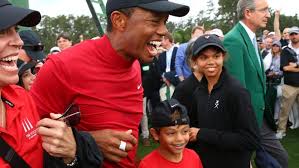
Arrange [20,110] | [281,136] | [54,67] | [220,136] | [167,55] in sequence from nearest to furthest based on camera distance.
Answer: [20,110], [54,67], [220,136], [167,55], [281,136]

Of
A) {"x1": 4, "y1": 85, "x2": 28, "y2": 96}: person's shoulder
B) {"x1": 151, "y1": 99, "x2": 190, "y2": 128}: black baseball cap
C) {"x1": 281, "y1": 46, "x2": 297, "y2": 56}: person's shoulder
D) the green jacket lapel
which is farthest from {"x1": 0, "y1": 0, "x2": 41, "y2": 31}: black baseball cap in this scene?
{"x1": 281, "y1": 46, "x2": 297, "y2": 56}: person's shoulder

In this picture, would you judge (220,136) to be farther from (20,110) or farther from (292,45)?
(292,45)

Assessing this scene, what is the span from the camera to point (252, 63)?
402 cm

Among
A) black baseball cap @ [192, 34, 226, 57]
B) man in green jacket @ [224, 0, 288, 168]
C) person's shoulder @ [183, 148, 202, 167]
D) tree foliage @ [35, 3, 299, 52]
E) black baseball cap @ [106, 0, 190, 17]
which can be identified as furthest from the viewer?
tree foliage @ [35, 3, 299, 52]

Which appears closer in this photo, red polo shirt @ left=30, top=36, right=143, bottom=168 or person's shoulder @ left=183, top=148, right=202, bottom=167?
red polo shirt @ left=30, top=36, right=143, bottom=168

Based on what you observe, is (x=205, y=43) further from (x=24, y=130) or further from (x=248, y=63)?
(x=24, y=130)

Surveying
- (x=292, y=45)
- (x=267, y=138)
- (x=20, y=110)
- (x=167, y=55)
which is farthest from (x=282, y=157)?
(x=292, y=45)

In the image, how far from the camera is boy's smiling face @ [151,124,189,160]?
115 inches

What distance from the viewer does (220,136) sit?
3.05m

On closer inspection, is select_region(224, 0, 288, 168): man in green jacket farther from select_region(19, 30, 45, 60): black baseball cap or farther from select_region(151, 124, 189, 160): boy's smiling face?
select_region(19, 30, 45, 60): black baseball cap

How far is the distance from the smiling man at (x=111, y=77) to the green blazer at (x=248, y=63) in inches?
68.7

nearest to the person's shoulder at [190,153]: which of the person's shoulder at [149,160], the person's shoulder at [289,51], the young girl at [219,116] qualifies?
the young girl at [219,116]

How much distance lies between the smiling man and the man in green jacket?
1.73 meters

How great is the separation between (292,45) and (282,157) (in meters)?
4.85
